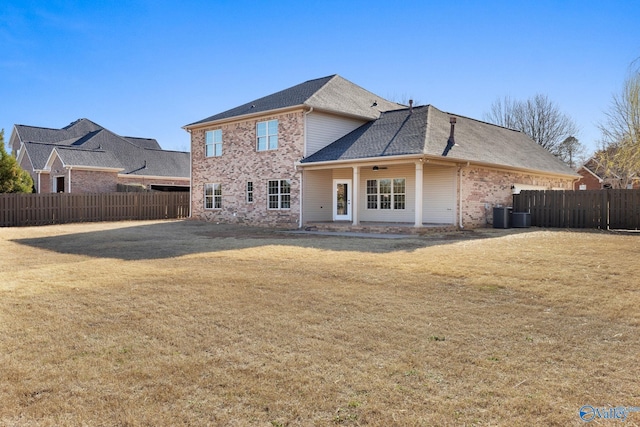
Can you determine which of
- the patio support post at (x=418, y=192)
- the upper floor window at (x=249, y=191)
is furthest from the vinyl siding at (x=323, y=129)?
the patio support post at (x=418, y=192)

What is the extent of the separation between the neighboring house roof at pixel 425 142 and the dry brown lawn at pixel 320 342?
351 inches

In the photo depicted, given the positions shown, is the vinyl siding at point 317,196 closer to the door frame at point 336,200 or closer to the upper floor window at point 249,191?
the door frame at point 336,200

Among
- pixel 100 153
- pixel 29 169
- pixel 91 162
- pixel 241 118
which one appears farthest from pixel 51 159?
pixel 241 118

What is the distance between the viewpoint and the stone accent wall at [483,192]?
64.2 feet

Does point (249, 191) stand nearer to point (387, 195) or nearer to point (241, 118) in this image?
point (241, 118)

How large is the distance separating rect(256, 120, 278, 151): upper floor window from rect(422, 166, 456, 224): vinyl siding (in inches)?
290

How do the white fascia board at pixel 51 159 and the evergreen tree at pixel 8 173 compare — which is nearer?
the evergreen tree at pixel 8 173

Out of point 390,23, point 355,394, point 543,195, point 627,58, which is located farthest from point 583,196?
point 355,394

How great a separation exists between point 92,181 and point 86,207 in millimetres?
8087

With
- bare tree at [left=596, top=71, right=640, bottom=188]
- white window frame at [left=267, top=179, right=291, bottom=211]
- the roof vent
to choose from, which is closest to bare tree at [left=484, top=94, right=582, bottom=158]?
bare tree at [left=596, top=71, right=640, bottom=188]

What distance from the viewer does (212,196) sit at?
25.7m

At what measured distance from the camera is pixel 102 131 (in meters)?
41.7

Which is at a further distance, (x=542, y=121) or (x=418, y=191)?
(x=542, y=121)

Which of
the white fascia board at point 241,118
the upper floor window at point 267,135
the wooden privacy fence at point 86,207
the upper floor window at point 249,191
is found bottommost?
the wooden privacy fence at point 86,207
